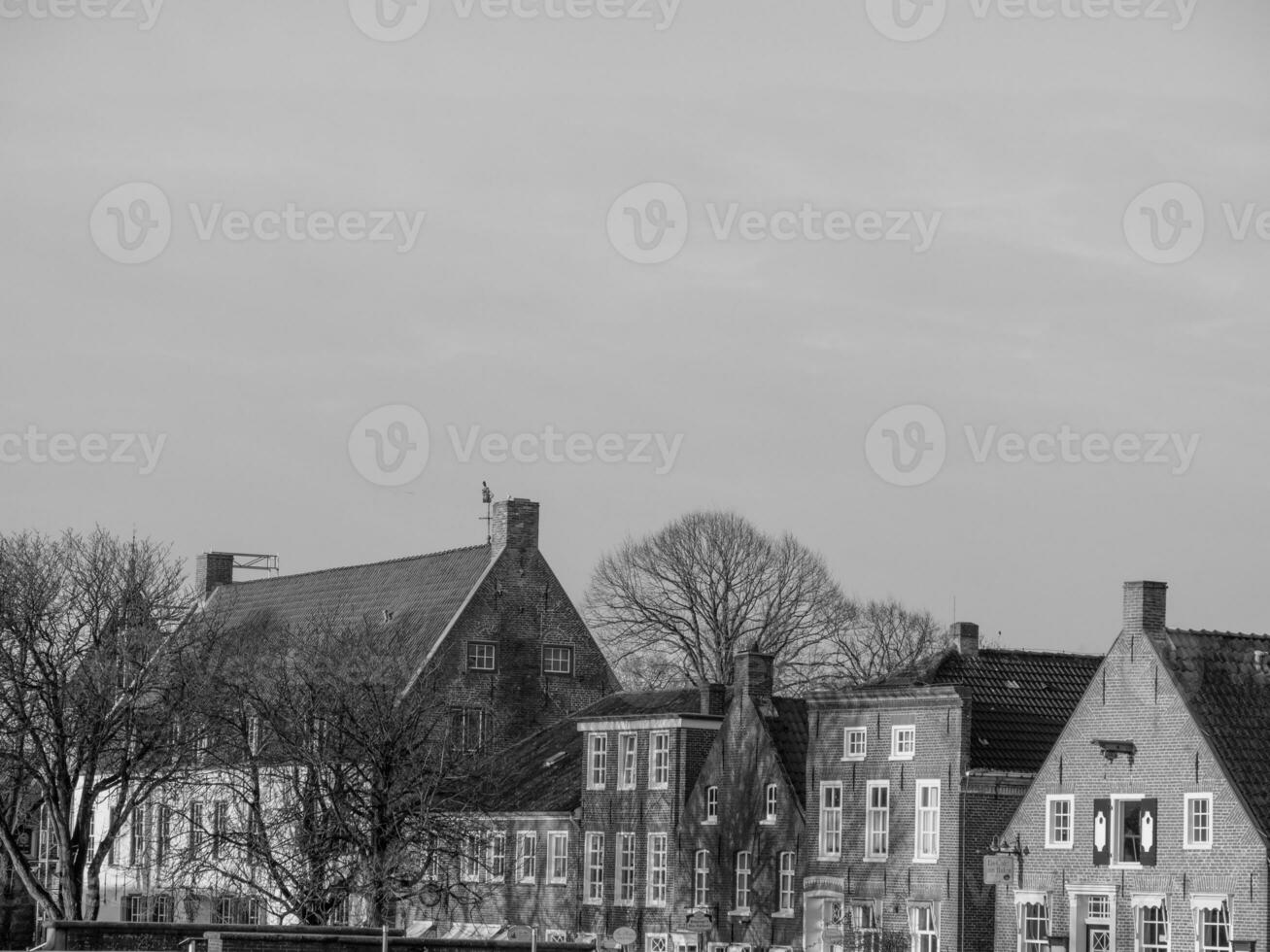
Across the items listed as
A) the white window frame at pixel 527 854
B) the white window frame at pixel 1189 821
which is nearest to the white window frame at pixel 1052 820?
the white window frame at pixel 1189 821

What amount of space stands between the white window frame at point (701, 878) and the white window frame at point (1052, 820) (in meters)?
13.7

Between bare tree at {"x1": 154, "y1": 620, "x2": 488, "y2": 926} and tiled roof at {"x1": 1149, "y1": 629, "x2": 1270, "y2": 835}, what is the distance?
2035cm

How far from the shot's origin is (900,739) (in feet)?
196

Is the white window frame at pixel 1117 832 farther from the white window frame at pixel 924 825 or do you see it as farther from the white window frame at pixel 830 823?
the white window frame at pixel 830 823

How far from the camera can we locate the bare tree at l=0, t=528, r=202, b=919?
222ft

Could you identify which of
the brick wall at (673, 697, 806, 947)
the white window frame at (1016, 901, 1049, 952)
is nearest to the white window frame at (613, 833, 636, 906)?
the brick wall at (673, 697, 806, 947)

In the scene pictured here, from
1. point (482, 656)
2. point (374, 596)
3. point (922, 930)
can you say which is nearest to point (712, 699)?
point (922, 930)

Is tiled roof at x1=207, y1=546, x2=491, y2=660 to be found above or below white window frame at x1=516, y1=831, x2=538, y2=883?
above

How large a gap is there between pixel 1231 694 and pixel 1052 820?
569cm

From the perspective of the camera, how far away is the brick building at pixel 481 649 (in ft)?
275

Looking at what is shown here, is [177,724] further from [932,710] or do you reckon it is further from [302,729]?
[932,710]

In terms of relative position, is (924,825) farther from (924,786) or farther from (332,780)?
(332,780)

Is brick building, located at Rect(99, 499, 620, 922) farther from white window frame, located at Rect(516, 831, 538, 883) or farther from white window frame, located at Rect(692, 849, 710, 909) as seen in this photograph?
white window frame, located at Rect(692, 849, 710, 909)

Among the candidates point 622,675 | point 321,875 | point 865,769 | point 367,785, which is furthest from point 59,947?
point 622,675
